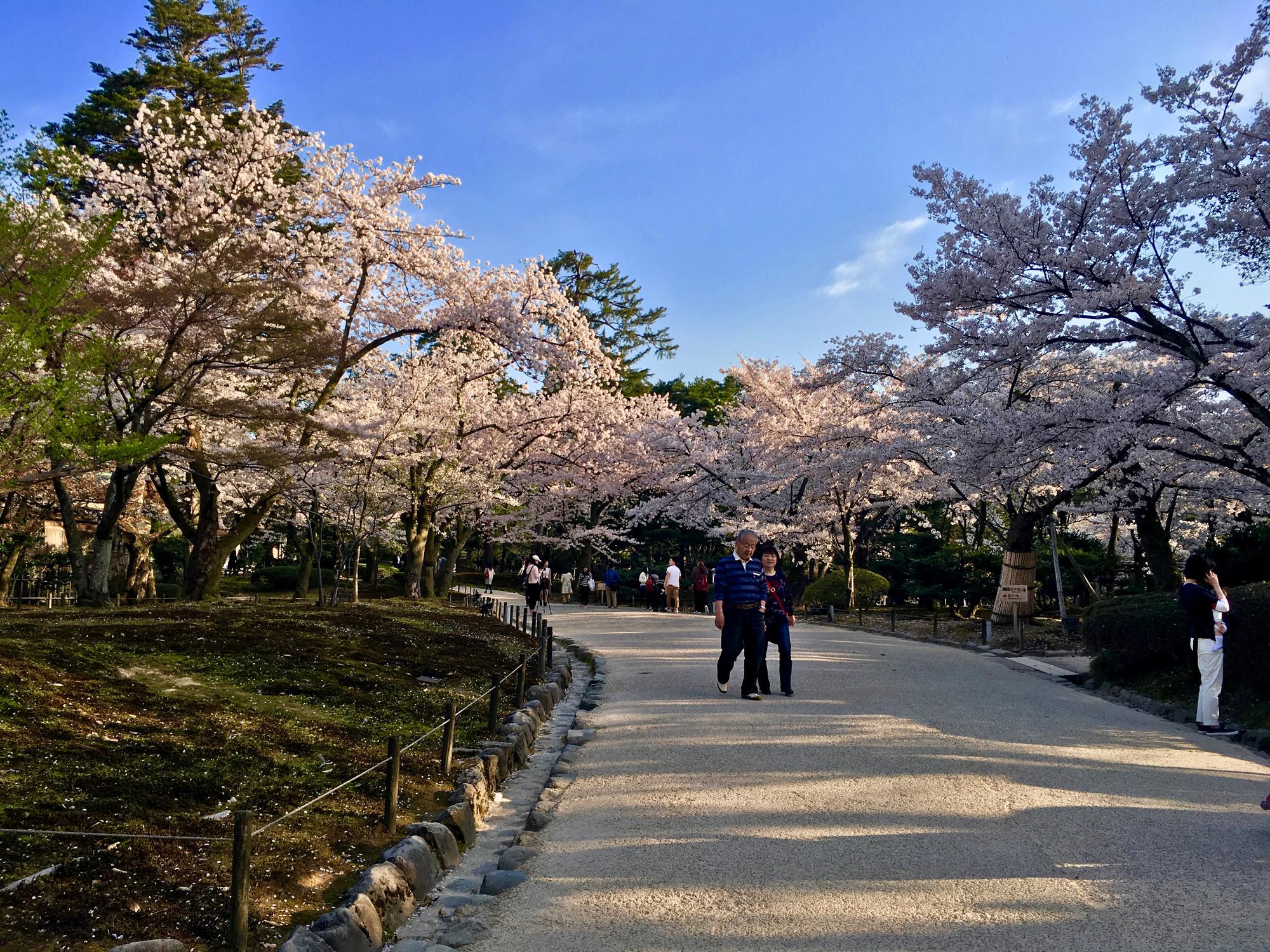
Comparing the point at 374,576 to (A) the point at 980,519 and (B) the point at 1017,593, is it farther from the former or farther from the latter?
(B) the point at 1017,593

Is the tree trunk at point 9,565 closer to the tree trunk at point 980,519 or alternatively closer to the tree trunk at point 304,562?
the tree trunk at point 304,562

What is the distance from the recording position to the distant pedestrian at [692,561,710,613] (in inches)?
1073

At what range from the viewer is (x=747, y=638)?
30.4 ft

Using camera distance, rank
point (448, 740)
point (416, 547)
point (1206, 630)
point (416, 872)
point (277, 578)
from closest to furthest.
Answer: point (416, 872) → point (448, 740) → point (1206, 630) → point (416, 547) → point (277, 578)

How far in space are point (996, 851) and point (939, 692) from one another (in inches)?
216

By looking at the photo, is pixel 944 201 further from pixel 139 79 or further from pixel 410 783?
pixel 139 79

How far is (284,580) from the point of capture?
36531mm

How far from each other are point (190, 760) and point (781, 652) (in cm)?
597

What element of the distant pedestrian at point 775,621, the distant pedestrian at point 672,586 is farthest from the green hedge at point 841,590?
the distant pedestrian at point 775,621

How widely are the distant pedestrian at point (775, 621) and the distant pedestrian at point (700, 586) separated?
17.3 meters

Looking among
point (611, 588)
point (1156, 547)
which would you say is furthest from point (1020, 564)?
point (611, 588)

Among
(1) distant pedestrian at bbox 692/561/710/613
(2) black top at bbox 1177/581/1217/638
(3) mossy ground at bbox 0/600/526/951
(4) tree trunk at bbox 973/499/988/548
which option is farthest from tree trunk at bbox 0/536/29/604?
(4) tree trunk at bbox 973/499/988/548

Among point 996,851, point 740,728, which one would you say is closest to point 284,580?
point 740,728

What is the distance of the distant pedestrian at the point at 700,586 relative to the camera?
89.5ft
